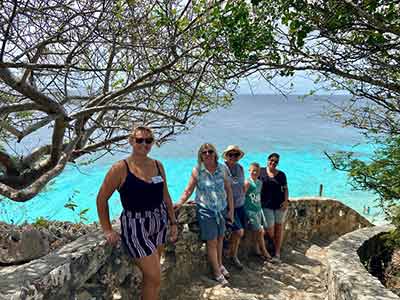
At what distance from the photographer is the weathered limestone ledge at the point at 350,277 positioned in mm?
2863

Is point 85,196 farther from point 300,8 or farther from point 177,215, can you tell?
point 300,8

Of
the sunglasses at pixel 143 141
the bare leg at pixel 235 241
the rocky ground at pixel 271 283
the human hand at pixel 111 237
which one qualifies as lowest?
the rocky ground at pixel 271 283

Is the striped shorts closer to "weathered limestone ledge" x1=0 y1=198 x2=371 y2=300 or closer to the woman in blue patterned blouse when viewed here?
"weathered limestone ledge" x1=0 y1=198 x2=371 y2=300

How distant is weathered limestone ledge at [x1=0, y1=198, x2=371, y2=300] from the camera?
7.57 feet

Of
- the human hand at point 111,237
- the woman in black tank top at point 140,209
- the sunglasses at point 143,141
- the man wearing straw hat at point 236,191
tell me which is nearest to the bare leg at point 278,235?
the man wearing straw hat at point 236,191

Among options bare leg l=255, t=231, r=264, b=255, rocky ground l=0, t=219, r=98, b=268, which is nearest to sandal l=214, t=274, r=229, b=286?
bare leg l=255, t=231, r=264, b=255

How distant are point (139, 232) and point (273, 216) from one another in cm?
310

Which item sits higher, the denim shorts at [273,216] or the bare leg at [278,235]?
the denim shorts at [273,216]

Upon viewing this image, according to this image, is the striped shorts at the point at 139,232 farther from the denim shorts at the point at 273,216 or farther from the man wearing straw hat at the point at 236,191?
the denim shorts at the point at 273,216

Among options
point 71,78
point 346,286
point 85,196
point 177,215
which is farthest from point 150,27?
point 85,196

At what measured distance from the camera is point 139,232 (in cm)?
312

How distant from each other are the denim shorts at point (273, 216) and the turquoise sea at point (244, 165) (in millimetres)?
3405

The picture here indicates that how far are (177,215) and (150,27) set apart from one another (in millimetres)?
2033

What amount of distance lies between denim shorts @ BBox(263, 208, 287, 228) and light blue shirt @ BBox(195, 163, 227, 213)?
1508 mm
